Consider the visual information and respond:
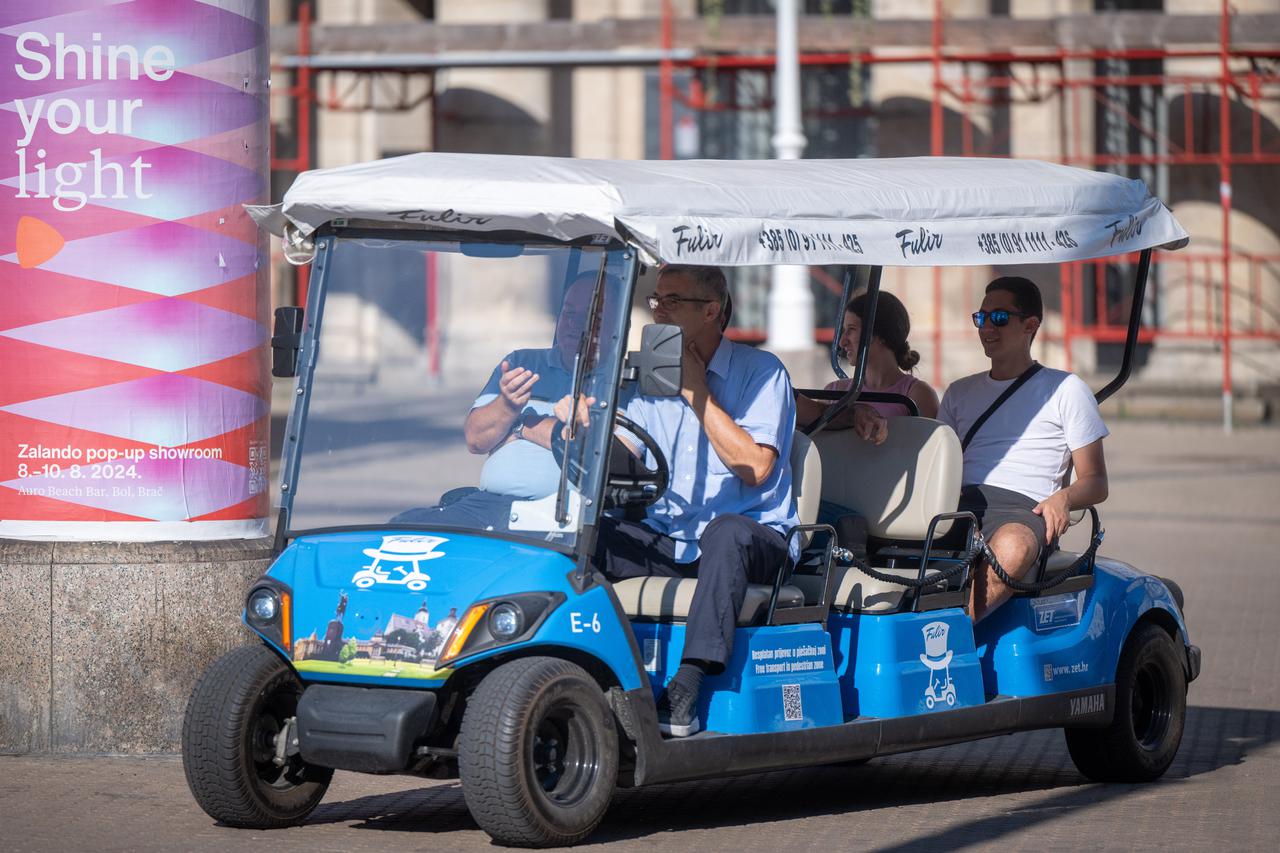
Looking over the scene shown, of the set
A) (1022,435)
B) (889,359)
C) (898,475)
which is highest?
(889,359)

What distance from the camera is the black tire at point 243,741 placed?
5.92 meters

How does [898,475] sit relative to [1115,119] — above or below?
below

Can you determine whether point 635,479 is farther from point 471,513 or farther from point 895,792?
point 895,792

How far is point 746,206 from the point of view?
6105 millimetres

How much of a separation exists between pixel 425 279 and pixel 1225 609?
6.63 meters

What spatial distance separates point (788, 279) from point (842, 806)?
476 inches

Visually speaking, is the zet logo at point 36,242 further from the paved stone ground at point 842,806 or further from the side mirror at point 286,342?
the paved stone ground at point 842,806

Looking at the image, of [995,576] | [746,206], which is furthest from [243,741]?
[995,576]

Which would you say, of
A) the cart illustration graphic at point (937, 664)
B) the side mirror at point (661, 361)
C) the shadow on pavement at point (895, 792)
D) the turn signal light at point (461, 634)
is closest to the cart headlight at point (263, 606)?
the turn signal light at point (461, 634)

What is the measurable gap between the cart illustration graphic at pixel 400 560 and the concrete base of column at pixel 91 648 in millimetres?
1829

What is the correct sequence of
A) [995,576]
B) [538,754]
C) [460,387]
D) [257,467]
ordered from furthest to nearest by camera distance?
[257,467], [995,576], [460,387], [538,754]

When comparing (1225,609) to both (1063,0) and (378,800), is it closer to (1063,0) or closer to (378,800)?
(378,800)

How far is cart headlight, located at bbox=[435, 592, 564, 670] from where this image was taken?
566 cm

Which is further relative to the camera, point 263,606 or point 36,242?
point 36,242
